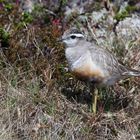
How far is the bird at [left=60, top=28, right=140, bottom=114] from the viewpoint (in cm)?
639

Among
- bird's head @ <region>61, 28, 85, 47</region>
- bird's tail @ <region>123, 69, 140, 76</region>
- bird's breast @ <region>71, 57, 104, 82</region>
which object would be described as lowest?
bird's tail @ <region>123, 69, 140, 76</region>

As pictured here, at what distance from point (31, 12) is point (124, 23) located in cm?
124

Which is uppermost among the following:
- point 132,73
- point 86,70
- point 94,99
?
point 86,70

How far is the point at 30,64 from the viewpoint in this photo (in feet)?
23.3

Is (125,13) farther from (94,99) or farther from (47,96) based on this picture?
(47,96)

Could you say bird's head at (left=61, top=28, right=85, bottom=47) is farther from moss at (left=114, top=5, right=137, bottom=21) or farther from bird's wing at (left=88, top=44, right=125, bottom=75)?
moss at (left=114, top=5, right=137, bottom=21)

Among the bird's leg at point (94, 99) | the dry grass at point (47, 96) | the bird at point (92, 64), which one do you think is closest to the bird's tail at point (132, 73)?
the bird at point (92, 64)

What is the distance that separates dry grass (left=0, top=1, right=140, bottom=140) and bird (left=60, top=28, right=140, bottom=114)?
0.26 meters

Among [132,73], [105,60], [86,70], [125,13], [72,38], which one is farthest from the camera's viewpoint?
[125,13]

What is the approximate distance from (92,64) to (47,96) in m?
0.70

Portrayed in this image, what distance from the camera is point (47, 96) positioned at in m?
6.76

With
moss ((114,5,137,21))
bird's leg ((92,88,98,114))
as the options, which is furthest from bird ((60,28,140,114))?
moss ((114,5,137,21))

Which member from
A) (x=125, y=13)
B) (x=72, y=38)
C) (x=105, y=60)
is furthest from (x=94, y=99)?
(x=125, y=13)

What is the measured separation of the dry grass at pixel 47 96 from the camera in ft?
20.8
